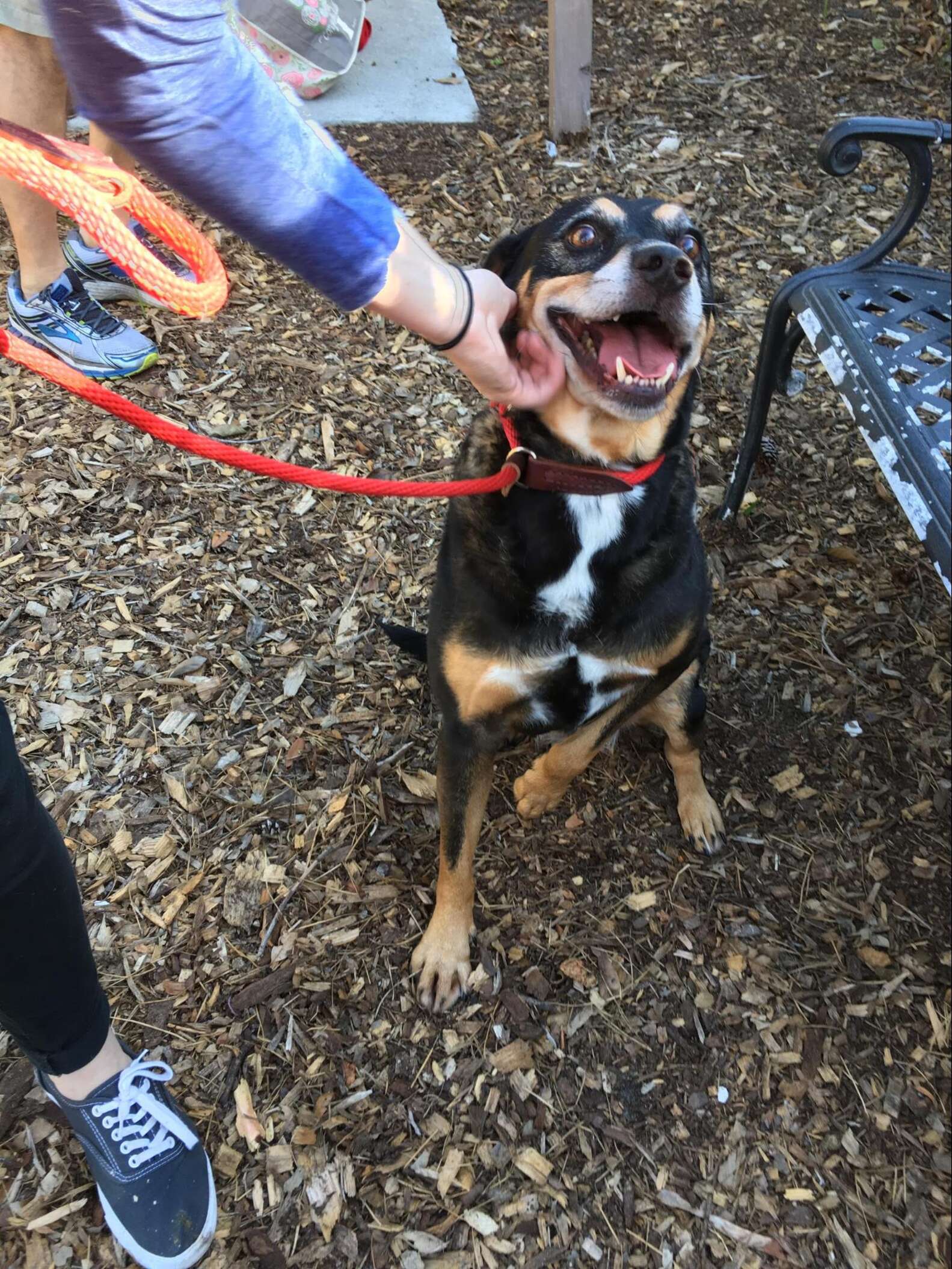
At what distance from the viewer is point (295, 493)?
347 centimetres

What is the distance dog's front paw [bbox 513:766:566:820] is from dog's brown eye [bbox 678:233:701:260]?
1334 mm

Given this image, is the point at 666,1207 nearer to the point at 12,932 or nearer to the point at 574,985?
the point at 574,985

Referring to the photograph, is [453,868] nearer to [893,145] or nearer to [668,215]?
[668,215]

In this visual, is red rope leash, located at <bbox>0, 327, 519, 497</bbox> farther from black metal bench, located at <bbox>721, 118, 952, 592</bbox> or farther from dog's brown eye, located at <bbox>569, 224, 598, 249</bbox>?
black metal bench, located at <bbox>721, 118, 952, 592</bbox>

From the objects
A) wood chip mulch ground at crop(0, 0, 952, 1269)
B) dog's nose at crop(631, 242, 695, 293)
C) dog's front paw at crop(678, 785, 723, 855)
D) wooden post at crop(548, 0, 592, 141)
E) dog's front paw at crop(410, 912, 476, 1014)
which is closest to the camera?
dog's nose at crop(631, 242, 695, 293)

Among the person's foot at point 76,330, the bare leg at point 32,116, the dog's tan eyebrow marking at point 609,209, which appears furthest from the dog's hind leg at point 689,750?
the bare leg at point 32,116

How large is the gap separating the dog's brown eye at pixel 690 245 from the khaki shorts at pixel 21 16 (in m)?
2.06

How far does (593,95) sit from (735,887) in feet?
14.6

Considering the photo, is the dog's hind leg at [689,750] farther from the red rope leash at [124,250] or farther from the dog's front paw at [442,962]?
the red rope leash at [124,250]

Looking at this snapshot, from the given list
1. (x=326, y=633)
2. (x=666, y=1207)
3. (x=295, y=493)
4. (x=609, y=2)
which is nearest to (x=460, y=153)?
(x=609, y=2)

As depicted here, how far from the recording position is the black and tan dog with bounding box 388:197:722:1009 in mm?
1928

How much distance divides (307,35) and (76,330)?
2.22 metres

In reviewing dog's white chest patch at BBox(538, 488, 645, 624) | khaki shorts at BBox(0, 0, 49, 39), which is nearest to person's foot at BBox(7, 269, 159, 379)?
khaki shorts at BBox(0, 0, 49, 39)

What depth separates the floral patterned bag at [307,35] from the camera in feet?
14.8
